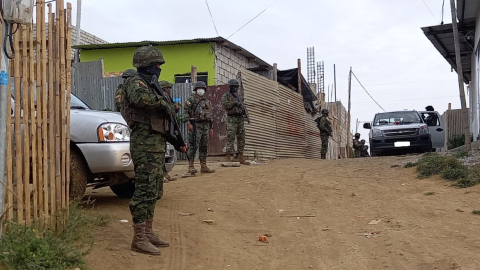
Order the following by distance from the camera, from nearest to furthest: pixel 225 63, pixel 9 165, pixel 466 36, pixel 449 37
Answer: pixel 9 165, pixel 466 36, pixel 449 37, pixel 225 63

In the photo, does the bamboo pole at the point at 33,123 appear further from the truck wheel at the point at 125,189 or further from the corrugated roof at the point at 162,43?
the corrugated roof at the point at 162,43

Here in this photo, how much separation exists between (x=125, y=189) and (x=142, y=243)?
237 centimetres

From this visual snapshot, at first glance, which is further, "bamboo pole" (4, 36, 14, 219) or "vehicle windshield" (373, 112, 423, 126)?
"vehicle windshield" (373, 112, 423, 126)

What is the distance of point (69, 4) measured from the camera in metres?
4.79

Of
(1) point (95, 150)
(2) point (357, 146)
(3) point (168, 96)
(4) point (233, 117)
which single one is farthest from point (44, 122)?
(2) point (357, 146)

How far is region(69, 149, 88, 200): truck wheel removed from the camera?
528cm

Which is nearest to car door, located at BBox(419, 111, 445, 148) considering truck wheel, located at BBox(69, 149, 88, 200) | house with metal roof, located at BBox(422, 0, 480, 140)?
house with metal roof, located at BBox(422, 0, 480, 140)

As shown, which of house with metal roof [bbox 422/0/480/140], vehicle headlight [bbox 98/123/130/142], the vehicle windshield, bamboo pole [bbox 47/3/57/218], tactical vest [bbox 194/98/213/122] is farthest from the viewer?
the vehicle windshield

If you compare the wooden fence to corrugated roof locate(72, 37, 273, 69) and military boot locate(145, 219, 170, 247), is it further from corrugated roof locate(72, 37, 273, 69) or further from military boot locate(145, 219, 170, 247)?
corrugated roof locate(72, 37, 273, 69)

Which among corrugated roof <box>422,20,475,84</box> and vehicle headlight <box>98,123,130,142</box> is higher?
corrugated roof <box>422,20,475,84</box>

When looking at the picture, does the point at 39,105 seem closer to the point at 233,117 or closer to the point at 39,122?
the point at 39,122

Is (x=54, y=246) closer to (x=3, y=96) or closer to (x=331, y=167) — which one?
(x=3, y=96)

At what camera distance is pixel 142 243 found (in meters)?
4.48

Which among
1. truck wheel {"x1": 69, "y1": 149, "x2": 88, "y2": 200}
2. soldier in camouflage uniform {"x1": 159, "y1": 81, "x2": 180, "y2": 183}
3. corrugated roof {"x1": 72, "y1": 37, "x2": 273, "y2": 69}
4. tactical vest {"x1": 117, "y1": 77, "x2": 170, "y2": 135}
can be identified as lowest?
truck wheel {"x1": 69, "y1": 149, "x2": 88, "y2": 200}
